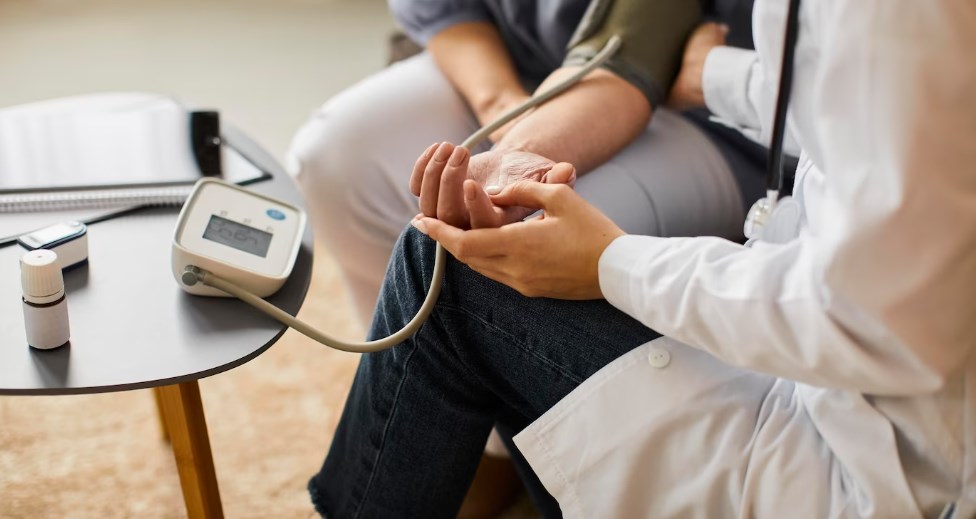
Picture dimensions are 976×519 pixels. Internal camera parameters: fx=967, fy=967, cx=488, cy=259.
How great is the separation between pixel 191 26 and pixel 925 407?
257 cm

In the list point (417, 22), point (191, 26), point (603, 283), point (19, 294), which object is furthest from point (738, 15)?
point (191, 26)

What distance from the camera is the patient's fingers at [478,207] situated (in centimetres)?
78

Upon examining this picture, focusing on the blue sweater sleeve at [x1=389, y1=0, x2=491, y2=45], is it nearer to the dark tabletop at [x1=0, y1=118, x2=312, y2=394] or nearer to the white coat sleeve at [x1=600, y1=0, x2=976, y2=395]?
the dark tabletop at [x1=0, y1=118, x2=312, y2=394]

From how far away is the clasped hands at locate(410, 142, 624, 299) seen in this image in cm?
77

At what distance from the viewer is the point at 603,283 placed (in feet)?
2.49

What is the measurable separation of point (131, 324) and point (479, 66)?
1.85 feet

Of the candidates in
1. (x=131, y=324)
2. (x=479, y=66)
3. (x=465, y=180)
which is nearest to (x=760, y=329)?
(x=465, y=180)

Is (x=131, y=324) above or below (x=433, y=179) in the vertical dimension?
below

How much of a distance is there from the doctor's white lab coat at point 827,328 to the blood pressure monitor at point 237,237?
0.29m

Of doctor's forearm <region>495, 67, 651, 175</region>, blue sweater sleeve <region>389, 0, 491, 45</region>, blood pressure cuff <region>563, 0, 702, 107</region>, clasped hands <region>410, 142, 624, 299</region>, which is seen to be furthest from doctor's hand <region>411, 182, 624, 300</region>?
blue sweater sleeve <region>389, 0, 491, 45</region>

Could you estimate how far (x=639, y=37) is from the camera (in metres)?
1.12

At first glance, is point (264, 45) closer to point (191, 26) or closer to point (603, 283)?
point (191, 26)

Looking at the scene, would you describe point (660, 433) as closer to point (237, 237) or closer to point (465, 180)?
point (465, 180)

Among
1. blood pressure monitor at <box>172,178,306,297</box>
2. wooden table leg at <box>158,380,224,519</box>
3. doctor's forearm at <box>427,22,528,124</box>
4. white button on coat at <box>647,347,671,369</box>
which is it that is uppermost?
doctor's forearm at <box>427,22,528,124</box>
